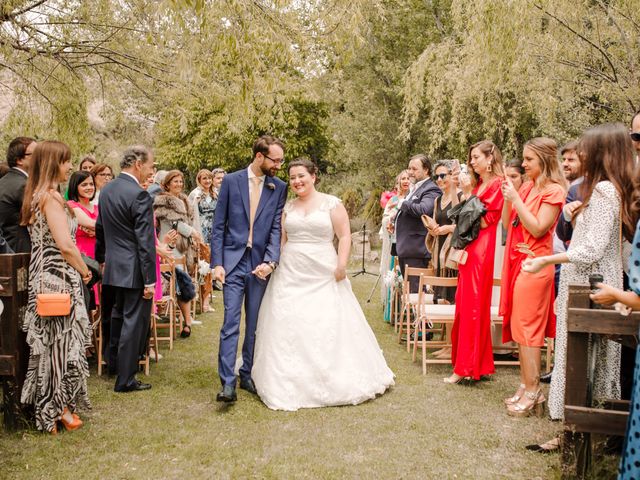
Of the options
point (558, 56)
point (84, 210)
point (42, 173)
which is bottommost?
point (84, 210)

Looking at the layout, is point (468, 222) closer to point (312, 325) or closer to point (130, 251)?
point (312, 325)

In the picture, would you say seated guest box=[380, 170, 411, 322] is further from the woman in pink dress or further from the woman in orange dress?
the woman in pink dress

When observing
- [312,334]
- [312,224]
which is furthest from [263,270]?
[312,334]

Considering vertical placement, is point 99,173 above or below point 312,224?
above

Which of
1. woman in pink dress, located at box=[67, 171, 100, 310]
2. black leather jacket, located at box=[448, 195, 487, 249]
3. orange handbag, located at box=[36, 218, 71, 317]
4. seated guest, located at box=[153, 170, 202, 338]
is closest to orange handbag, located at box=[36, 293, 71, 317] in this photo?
orange handbag, located at box=[36, 218, 71, 317]

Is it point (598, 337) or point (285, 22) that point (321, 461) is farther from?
point (285, 22)

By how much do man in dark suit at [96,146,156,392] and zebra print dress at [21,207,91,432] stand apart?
2.69 ft

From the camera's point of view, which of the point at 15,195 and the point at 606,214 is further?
the point at 15,195

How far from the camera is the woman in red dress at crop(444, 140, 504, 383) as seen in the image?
593 centimetres

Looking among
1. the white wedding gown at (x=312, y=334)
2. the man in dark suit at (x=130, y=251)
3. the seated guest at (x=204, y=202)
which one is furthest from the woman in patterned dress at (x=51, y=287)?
the seated guest at (x=204, y=202)

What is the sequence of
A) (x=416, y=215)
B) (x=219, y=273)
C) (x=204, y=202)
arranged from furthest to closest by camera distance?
(x=204, y=202)
(x=416, y=215)
(x=219, y=273)

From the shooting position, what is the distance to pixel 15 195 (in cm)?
555

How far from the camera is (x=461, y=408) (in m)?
5.44

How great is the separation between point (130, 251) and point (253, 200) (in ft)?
4.19
